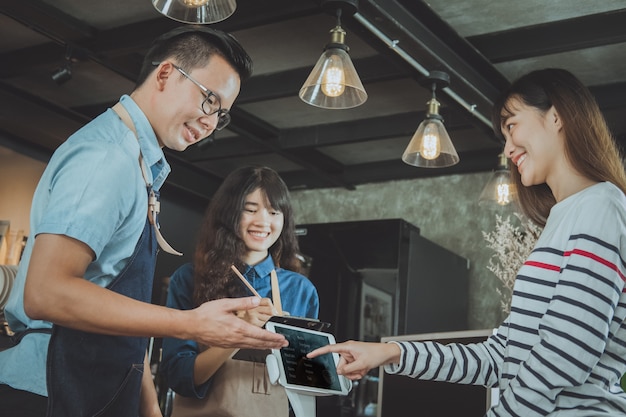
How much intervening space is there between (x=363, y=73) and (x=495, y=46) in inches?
29.6

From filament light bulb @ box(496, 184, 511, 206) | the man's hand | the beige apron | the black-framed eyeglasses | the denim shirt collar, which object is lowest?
the beige apron

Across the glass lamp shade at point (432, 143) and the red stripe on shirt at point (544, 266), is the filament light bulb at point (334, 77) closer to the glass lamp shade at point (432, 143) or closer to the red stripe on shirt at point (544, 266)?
the glass lamp shade at point (432, 143)

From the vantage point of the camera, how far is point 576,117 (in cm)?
164

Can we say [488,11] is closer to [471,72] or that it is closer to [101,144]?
[471,72]

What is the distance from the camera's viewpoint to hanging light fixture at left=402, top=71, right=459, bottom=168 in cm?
408

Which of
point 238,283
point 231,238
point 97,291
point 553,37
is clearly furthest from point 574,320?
point 553,37

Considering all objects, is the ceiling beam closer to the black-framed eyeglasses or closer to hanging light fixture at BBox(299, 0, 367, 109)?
hanging light fixture at BBox(299, 0, 367, 109)

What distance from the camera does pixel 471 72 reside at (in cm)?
454

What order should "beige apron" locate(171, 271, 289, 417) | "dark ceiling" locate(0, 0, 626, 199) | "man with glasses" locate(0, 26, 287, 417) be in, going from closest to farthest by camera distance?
1. "man with glasses" locate(0, 26, 287, 417)
2. "beige apron" locate(171, 271, 289, 417)
3. "dark ceiling" locate(0, 0, 626, 199)

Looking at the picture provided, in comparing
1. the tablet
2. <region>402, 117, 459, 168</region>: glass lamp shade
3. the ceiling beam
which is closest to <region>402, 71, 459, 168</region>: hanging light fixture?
<region>402, 117, 459, 168</region>: glass lamp shade

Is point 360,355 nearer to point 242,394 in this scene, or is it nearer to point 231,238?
point 242,394

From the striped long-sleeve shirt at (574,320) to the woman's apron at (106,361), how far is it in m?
0.68

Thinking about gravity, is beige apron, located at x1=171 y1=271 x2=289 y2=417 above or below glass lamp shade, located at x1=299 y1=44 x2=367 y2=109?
below

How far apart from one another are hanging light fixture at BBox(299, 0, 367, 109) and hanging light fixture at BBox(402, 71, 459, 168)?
707 mm
